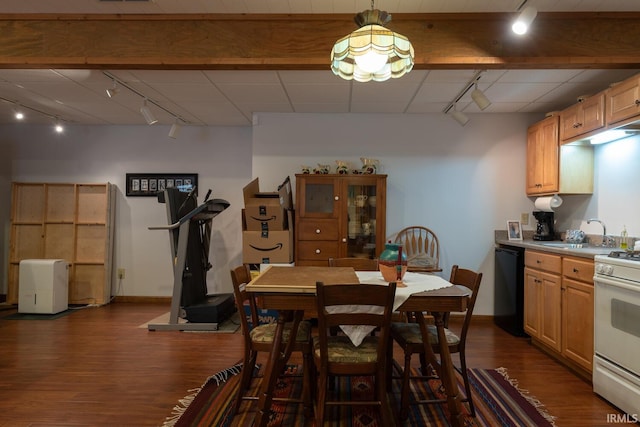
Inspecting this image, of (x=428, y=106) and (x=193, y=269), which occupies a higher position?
(x=428, y=106)

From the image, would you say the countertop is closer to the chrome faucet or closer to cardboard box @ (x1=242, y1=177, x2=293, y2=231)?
the chrome faucet

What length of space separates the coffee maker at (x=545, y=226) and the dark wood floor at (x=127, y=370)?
114 centimetres

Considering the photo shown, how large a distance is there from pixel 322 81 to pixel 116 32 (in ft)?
5.49

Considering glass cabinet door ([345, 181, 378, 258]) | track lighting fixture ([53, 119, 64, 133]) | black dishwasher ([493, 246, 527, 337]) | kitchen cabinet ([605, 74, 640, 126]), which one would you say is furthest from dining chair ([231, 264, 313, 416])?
track lighting fixture ([53, 119, 64, 133])

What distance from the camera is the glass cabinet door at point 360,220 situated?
3980 millimetres

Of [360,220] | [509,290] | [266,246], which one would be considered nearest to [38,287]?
[266,246]

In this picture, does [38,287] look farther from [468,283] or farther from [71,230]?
[468,283]

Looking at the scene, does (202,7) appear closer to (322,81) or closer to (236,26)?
(236,26)

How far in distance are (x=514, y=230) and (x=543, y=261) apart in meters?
0.98

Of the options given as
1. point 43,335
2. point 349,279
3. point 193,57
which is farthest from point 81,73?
point 349,279

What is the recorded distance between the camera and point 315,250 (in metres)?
3.93

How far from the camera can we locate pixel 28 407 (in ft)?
7.56

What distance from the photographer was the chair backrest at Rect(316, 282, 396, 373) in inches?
67.5

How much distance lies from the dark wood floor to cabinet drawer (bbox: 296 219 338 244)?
1.29 metres
